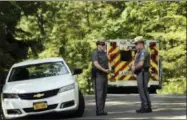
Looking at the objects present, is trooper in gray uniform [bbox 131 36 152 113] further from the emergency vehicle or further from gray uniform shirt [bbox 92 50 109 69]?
the emergency vehicle

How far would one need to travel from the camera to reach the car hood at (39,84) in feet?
41.6

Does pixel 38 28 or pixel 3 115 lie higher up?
pixel 3 115

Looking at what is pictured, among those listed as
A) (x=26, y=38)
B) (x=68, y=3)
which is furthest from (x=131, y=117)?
(x=68, y=3)

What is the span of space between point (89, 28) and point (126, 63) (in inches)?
667

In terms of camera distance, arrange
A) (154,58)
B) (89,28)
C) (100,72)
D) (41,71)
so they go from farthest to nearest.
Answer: (89,28), (154,58), (41,71), (100,72)

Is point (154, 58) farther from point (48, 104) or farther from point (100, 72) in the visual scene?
point (48, 104)

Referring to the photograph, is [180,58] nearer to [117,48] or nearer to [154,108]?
[117,48]

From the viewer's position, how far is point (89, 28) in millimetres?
38469

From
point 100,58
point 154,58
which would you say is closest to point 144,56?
point 100,58

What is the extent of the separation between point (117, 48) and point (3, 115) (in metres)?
9.05

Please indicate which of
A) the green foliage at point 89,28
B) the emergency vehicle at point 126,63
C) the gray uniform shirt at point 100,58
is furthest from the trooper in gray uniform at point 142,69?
the green foliage at point 89,28

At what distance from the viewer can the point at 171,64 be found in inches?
1149

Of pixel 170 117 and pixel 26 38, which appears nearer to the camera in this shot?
pixel 170 117

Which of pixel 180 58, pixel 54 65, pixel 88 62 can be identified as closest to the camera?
pixel 54 65
